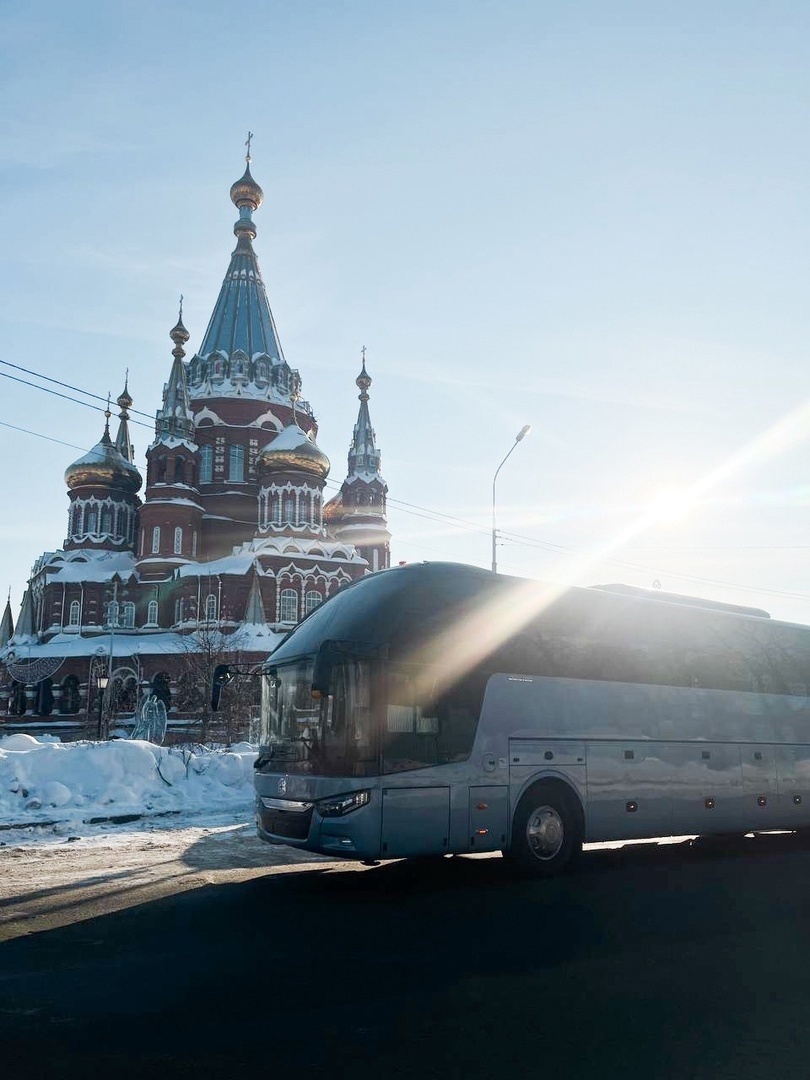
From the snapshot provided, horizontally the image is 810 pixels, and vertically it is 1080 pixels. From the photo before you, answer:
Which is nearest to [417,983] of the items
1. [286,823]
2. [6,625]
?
[286,823]

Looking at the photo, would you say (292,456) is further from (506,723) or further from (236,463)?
(506,723)

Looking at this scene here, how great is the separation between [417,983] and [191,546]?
54.5 m

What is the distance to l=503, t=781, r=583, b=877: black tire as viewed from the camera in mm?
9898

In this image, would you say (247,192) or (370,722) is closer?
(370,722)

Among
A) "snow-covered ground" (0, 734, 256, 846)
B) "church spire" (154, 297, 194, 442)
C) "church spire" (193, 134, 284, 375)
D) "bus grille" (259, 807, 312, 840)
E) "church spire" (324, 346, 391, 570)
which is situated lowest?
"snow-covered ground" (0, 734, 256, 846)

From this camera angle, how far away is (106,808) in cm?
1538

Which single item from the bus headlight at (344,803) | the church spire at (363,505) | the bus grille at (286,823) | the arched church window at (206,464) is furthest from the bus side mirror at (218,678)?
the church spire at (363,505)

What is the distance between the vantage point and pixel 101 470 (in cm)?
6047

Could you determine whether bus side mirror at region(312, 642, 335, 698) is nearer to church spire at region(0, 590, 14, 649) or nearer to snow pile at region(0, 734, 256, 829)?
snow pile at region(0, 734, 256, 829)

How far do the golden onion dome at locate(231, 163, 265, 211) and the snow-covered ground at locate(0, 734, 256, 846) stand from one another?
196 feet

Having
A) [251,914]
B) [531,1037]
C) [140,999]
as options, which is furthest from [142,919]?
[531,1037]

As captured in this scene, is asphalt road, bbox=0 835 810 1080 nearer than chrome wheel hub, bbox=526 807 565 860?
Yes

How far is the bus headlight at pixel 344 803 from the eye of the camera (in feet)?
28.9

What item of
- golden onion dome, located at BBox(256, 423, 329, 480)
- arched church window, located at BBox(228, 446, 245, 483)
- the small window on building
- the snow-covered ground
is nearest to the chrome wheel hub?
the snow-covered ground
